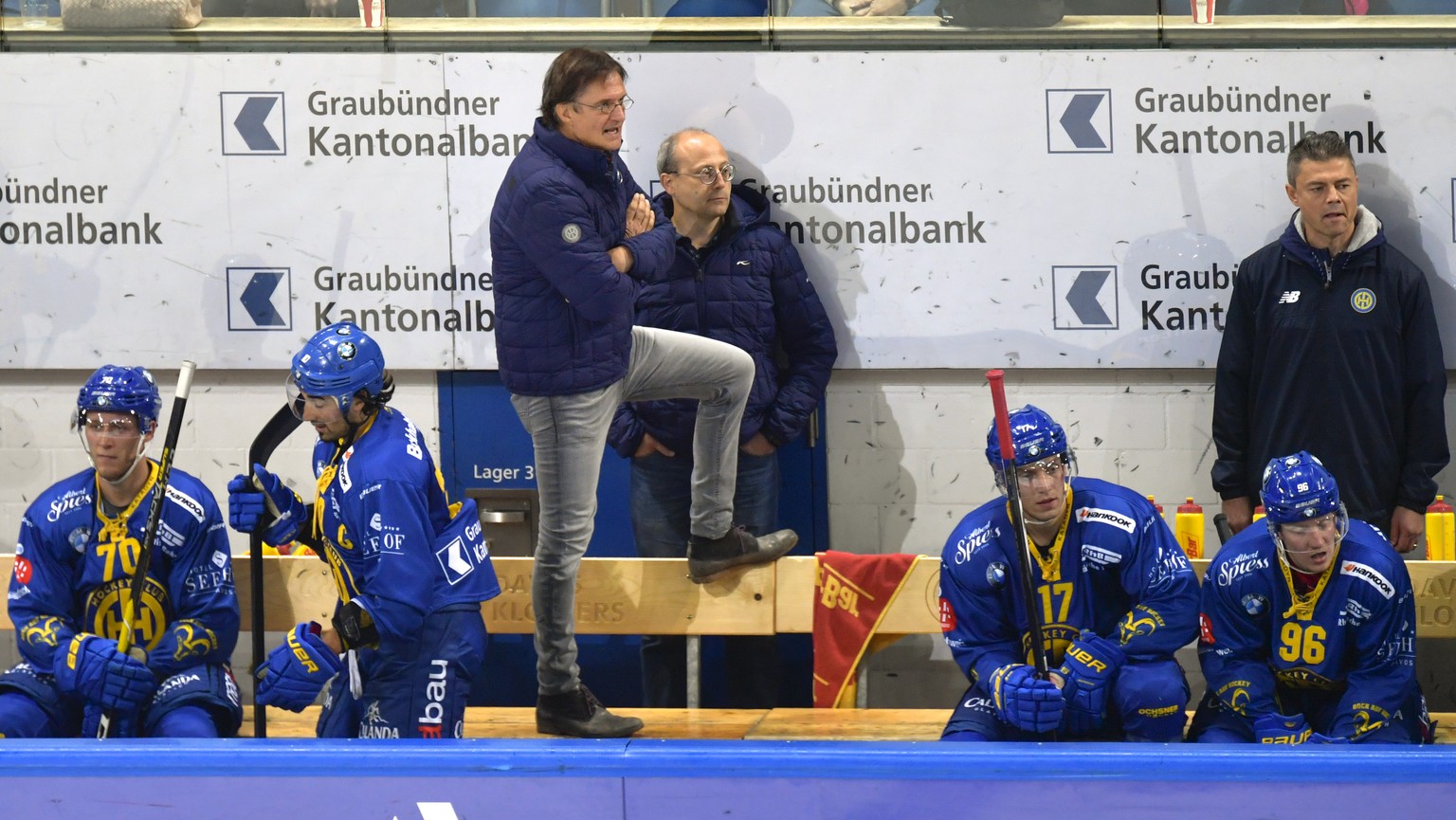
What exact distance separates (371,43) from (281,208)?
61 centimetres

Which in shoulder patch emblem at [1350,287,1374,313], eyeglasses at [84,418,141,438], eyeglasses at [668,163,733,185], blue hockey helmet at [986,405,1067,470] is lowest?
blue hockey helmet at [986,405,1067,470]

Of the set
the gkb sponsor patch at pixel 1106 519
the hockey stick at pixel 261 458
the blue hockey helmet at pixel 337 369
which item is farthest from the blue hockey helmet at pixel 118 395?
the gkb sponsor patch at pixel 1106 519

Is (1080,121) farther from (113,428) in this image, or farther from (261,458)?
(113,428)

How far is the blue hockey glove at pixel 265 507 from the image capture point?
3.77 meters

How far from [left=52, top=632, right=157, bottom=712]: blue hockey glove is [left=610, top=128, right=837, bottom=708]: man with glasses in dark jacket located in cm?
161

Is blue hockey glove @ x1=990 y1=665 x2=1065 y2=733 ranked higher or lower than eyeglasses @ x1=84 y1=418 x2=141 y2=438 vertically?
lower

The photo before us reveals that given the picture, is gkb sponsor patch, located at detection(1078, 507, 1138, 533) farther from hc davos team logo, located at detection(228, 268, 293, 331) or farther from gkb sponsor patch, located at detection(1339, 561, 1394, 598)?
hc davos team logo, located at detection(228, 268, 293, 331)

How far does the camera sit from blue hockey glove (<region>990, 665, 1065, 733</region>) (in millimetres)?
3529

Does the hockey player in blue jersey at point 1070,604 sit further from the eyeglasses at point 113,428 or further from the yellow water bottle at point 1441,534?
the eyeglasses at point 113,428

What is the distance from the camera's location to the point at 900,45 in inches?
198

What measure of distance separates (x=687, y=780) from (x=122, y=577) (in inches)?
85.2

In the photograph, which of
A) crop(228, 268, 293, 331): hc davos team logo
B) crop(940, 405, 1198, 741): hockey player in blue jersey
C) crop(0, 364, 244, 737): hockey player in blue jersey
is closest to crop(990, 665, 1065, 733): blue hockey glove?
crop(940, 405, 1198, 741): hockey player in blue jersey

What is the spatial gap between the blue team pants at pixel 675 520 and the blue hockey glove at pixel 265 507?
1317 millimetres

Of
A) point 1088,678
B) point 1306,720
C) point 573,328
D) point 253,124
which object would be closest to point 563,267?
point 573,328
